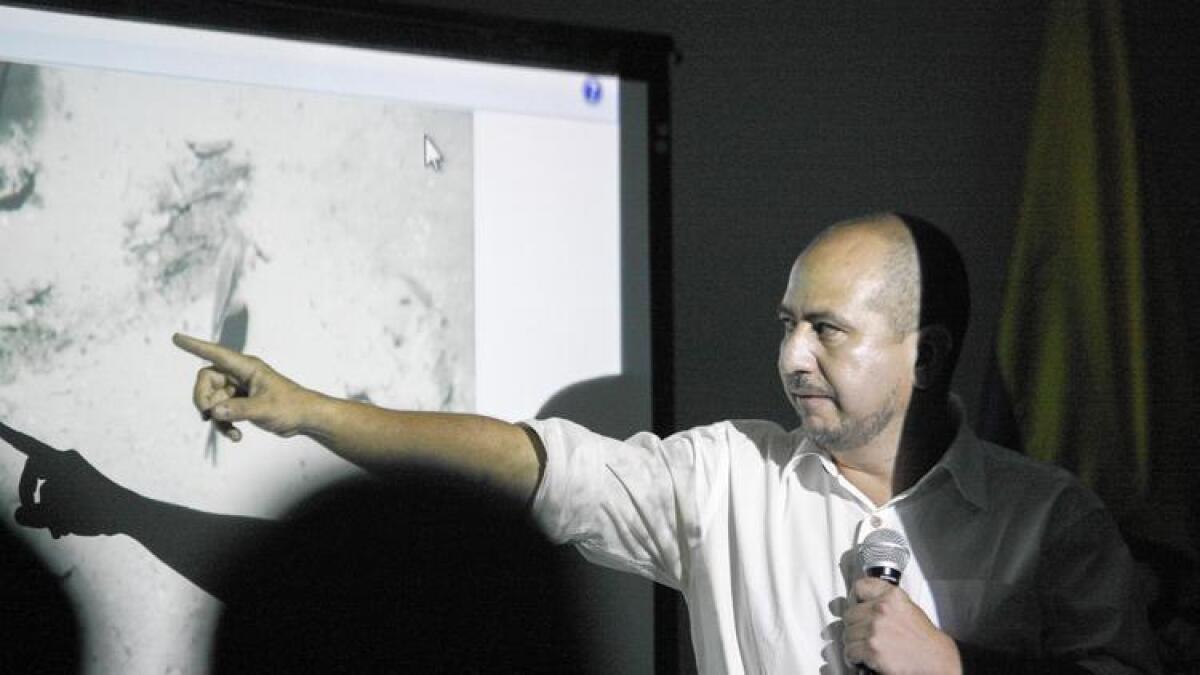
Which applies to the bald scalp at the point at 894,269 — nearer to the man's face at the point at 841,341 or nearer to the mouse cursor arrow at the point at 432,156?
the man's face at the point at 841,341

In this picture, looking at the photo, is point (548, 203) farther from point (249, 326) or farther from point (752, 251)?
point (249, 326)

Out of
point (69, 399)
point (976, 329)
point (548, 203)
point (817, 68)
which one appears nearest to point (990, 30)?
point (817, 68)

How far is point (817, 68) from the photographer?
202 centimetres

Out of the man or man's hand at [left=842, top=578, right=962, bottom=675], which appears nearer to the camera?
man's hand at [left=842, top=578, right=962, bottom=675]

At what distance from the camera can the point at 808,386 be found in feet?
Answer: 5.32

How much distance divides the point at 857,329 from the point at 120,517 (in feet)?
3.31

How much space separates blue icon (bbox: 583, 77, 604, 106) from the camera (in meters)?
1.83

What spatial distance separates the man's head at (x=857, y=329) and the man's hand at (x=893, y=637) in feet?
0.84

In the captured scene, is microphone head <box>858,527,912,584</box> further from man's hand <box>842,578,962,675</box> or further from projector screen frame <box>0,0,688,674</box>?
projector screen frame <box>0,0,688,674</box>

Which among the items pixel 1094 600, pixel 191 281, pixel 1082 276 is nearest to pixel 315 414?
pixel 191 281

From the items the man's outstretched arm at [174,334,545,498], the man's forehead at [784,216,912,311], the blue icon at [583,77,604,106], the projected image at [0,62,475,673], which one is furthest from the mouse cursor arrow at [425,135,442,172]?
the man's forehead at [784,216,912,311]

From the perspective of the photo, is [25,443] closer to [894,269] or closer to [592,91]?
[592,91]

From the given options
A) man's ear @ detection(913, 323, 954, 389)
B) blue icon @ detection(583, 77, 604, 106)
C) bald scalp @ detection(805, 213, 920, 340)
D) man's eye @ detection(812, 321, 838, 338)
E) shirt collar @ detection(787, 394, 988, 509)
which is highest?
blue icon @ detection(583, 77, 604, 106)

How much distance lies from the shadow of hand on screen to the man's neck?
0.81m
